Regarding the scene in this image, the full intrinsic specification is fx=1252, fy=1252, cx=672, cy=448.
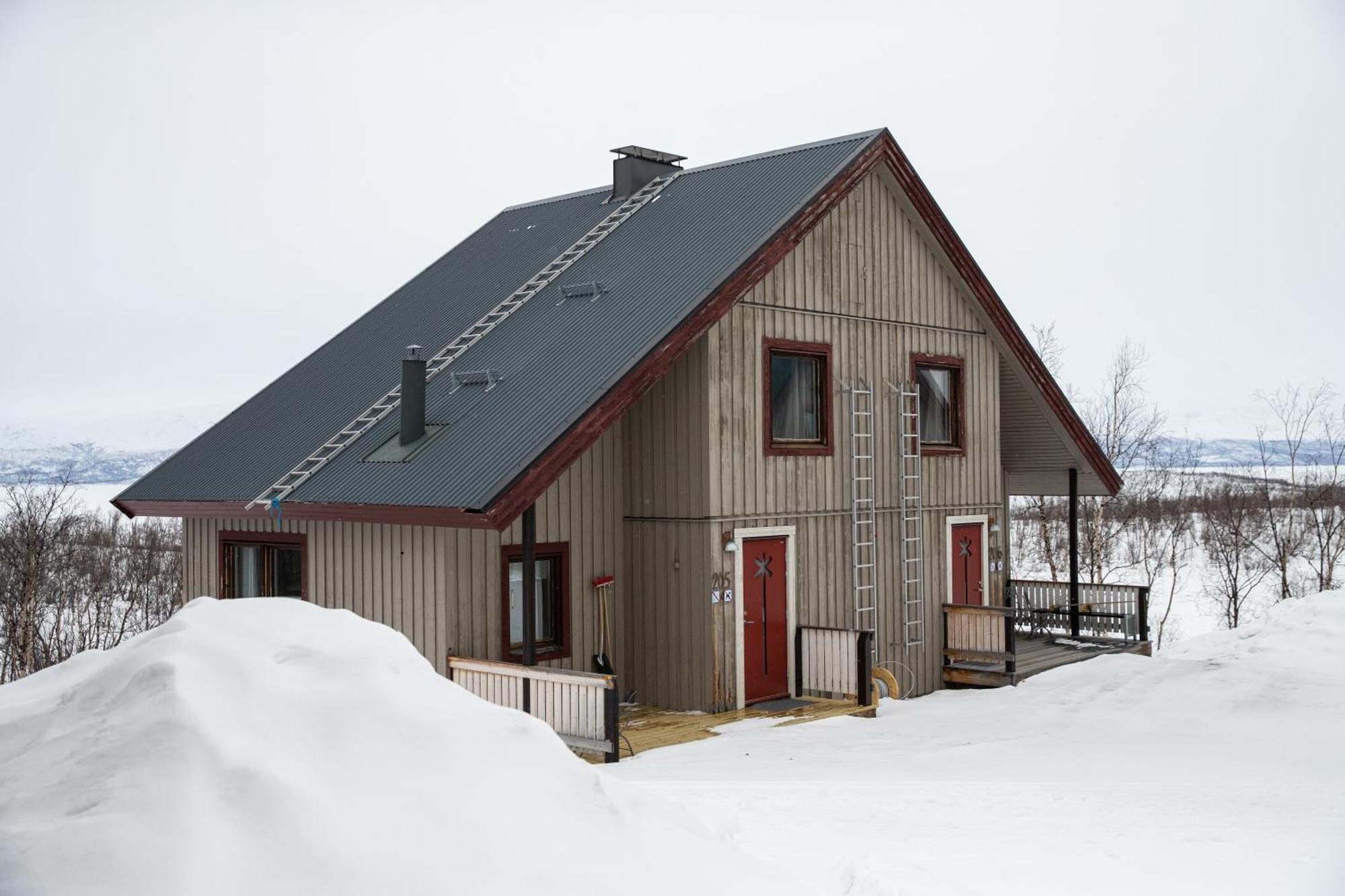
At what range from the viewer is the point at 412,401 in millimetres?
14719

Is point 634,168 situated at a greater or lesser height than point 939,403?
greater

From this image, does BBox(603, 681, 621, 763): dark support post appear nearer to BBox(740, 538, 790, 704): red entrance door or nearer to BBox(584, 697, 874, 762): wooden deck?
BBox(584, 697, 874, 762): wooden deck

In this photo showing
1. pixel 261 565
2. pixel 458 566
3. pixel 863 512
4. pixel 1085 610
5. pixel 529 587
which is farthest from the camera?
pixel 1085 610

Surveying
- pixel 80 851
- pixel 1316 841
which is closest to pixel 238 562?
pixel 80 851

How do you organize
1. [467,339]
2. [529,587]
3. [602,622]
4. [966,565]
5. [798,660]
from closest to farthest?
[529,587], [602,622], [798,660], [467,339], [966,565]

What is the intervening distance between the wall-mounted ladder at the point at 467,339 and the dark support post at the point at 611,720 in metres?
4.91

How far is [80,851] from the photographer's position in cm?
520

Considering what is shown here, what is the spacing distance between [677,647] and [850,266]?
5.78 metres

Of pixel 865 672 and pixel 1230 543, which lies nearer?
pixel 865 672

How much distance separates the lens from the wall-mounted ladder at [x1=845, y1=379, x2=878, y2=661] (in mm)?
16875

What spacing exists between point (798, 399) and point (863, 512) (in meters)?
A: 1.93

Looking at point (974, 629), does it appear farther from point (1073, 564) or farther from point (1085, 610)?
point (1085, 610)

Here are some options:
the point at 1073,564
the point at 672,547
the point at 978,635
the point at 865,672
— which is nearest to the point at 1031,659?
the point at 978,635

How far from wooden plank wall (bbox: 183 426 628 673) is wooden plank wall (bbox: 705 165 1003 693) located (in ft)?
4.85
